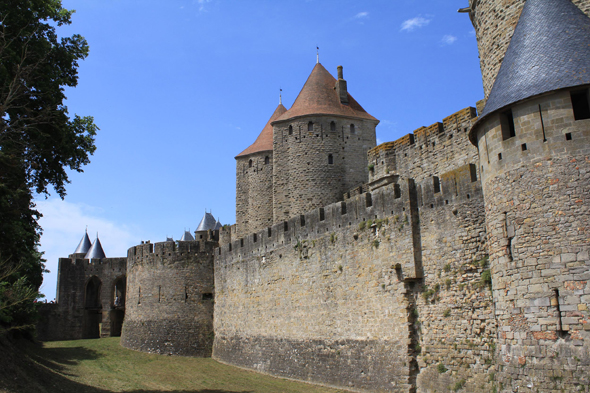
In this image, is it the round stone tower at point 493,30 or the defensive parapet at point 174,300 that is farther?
the defensive parapet at point 174,300

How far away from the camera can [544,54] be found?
32.2 ft

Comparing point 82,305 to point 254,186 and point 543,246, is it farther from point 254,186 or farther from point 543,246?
point 543,246

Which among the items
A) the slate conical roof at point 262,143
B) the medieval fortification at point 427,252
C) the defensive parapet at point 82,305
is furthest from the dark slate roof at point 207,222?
the medieval fortification at point 427,252

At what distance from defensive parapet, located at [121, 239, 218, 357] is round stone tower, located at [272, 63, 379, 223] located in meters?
4.87

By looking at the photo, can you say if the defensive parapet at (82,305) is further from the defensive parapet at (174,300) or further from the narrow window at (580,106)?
the narrow window at (580,106)

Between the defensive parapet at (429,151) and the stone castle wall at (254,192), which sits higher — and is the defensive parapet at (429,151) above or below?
below

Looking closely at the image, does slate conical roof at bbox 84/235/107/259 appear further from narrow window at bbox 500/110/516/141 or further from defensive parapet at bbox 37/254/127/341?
narrow window at bbox 500/110/516/141

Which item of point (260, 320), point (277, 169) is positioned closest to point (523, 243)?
point (260, 320)

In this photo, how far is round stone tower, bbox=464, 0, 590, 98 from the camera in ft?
37.4

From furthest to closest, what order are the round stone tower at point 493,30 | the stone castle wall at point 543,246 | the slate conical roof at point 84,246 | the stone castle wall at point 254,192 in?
1. the slate conical roof at point 84,246
2. the stone castle wall at point 254,192
3. the round stone tower at point 493,30
4. the stone castle wall at point 543,246

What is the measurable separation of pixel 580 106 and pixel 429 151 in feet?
19.8

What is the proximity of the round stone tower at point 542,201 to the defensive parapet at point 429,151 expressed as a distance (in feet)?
12.8

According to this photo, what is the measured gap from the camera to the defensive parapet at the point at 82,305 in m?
34.0

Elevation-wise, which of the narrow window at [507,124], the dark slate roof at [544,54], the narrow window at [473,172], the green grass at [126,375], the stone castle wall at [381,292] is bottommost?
the green grass at [126,375]
